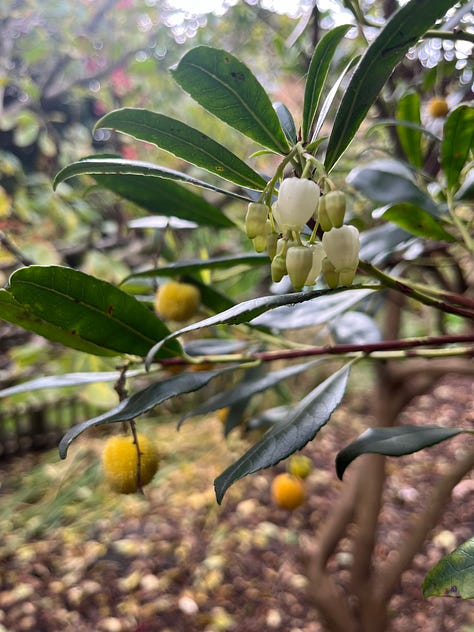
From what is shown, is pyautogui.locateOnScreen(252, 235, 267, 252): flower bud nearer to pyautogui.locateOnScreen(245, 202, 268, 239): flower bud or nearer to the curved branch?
pyautogui.locateOnScreen(245, 202, 268, 239): flower bud

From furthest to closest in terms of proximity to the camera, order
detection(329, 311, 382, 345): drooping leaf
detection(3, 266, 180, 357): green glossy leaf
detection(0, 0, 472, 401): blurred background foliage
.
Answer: detection(0, 0, 472, 401): blurred background foliage < detection(329, 311, 382, 345): drooping leaf < detection(3, 266, 180, 357): green glossy leaf

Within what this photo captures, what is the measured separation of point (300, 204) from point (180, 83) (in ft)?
0.43

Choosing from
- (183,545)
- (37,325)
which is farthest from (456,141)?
(183,545)

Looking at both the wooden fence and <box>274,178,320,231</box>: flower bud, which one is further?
the wooden fence

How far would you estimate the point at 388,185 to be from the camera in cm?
59

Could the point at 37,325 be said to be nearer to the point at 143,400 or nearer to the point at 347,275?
the point at 143,400

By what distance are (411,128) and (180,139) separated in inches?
16.2

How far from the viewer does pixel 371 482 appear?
4.32 feet

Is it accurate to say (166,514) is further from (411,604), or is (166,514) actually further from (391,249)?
(391,249)

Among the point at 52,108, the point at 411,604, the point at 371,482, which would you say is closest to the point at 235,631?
the point at 411,604

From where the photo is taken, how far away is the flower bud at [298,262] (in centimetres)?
29

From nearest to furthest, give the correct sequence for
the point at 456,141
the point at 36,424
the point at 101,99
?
the point at 456,141 → the point at 101,99 → the point at 36,424

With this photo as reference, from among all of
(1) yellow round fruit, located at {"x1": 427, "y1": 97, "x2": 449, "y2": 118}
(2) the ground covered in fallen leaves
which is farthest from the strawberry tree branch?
(2) the ground covered in fallen leaves

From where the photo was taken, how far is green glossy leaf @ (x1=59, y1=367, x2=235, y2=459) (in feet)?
1.22
